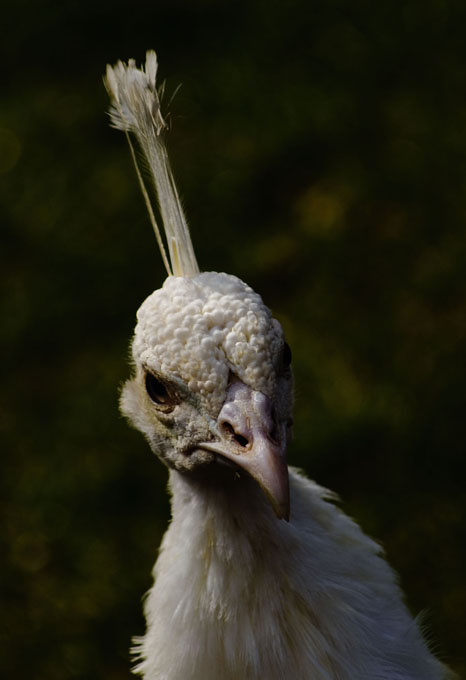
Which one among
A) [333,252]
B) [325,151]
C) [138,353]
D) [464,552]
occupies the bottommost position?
[464,552]

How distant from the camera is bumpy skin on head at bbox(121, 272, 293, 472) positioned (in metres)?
1.66

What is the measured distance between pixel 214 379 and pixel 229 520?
1.32 ft

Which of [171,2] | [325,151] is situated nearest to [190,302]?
[325,151]

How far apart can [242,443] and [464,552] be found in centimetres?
209

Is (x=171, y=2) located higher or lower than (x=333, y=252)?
higher

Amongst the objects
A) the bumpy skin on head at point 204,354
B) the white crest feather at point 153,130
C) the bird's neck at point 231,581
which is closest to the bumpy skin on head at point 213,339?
the bumpy skin on head at point 204,354

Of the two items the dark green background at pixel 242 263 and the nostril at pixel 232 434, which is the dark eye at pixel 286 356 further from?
the dark green background at pixel 242 263

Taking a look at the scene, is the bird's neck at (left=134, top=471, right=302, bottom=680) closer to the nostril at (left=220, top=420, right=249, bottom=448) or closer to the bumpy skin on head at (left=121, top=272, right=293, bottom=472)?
the bumpy skin on head at (left=121, top=272, right=293, bottom=472)

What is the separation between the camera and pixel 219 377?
5.44 ft

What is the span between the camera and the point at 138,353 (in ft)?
6.02

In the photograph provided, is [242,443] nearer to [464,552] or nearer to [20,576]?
[464,552]

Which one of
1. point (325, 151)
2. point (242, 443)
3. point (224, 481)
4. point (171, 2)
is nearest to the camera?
point (242, 443)

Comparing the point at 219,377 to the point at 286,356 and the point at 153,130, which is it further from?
the point at 153,130

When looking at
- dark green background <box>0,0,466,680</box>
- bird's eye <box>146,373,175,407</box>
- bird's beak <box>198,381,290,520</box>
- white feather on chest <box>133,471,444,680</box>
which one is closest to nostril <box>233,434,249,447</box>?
bird's beak <box>198,381,290,520</box>
